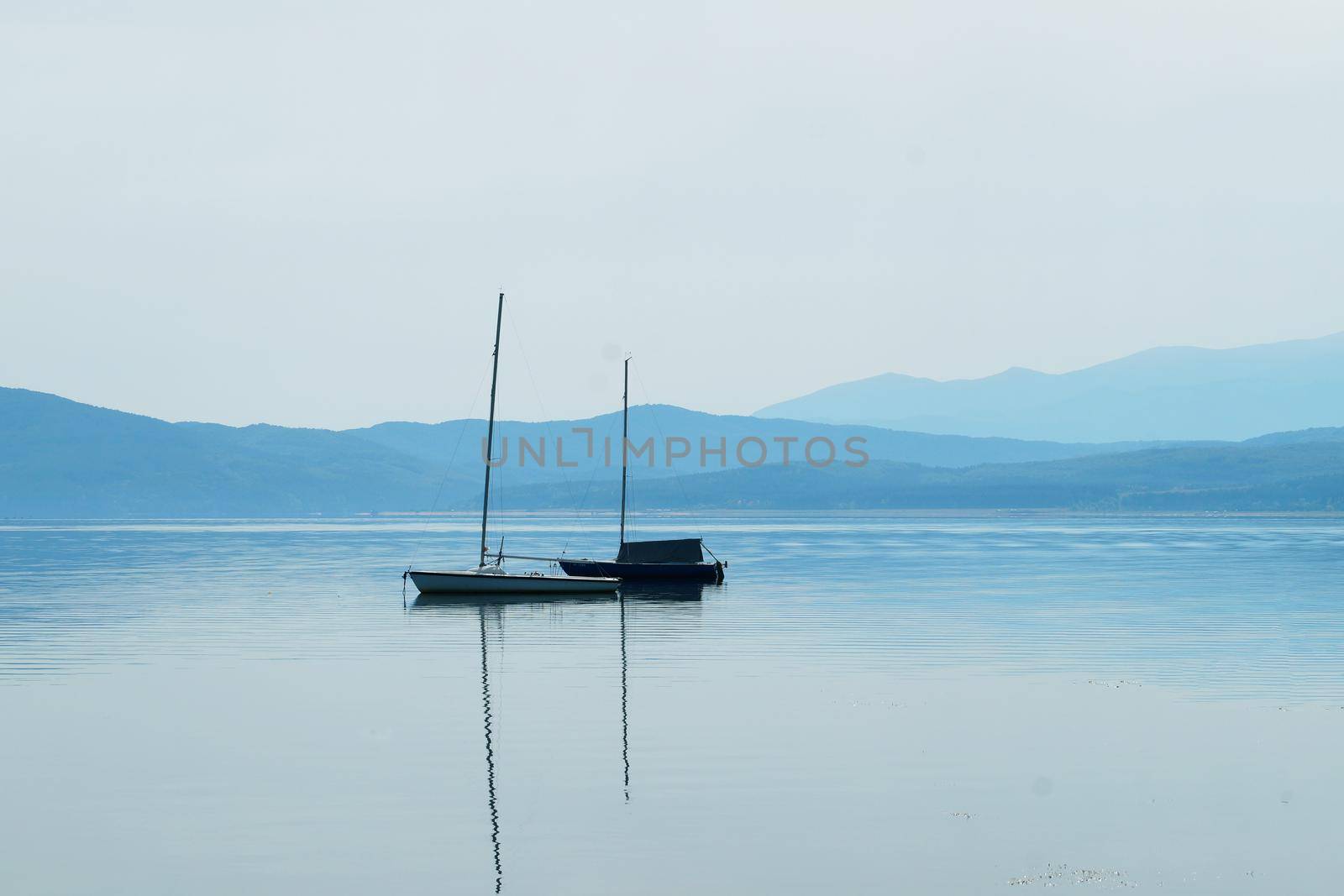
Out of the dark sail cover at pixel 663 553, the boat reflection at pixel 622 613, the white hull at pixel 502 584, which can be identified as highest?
the dark sail cover at pixel 663 553

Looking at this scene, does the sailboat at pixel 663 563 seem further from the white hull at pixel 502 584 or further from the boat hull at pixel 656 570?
the white hull at pixel 502 584

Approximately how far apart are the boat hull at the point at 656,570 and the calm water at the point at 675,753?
25.8 meters

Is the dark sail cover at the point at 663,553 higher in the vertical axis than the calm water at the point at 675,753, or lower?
higher

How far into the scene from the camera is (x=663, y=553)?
10556cm

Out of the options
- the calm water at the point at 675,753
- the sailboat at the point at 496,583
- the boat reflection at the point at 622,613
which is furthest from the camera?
the sailboat at the point at 496,583

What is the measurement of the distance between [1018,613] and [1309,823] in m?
49.0

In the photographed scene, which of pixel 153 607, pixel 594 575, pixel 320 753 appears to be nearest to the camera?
pixel 320 753

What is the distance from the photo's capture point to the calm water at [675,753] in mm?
24828

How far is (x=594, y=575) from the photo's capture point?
101 metres

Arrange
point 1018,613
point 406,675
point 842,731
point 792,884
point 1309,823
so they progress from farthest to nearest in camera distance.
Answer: point 1018,613, point 406,675, point 842,731, point 1309,823, point 792,884

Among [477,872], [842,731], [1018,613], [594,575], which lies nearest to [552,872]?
[477,872]

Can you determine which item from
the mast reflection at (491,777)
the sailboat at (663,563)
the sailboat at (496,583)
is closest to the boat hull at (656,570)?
the sailboat at (663,563)

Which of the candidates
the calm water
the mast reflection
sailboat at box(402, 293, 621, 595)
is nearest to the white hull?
sailboat at box(402, 293, 621, 595)

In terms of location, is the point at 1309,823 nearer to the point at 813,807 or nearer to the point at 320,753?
the point at 813,807
